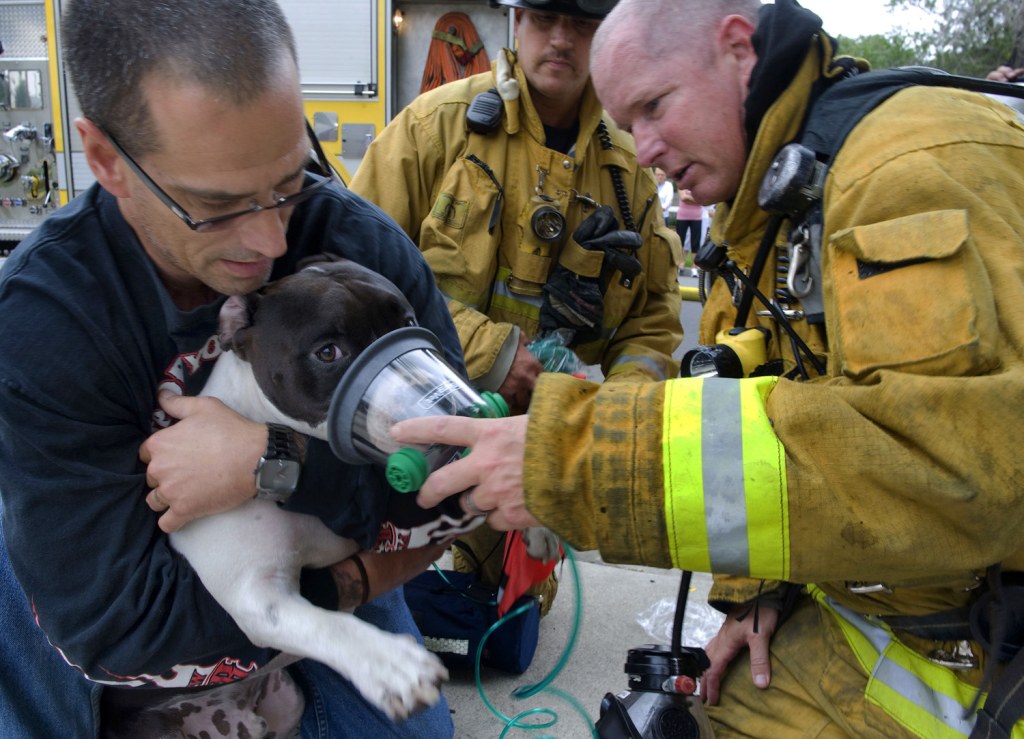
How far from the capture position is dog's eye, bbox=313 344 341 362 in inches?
75.5

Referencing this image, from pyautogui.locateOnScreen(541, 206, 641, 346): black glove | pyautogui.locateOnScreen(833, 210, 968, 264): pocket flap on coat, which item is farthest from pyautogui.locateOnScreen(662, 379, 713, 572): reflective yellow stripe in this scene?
pyautogui.locateOnScreen(541, 206, 641, 346): black glove

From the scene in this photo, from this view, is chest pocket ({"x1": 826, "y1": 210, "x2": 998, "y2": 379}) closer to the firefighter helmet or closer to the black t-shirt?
the black t-shirt

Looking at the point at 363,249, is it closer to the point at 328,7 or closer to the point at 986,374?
the point at 986,374

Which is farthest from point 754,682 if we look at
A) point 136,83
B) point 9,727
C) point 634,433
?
point 136,83

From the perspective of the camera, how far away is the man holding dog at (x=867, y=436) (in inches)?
57.7

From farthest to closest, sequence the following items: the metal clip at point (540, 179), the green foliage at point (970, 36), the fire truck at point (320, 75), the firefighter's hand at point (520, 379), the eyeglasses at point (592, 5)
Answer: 1. the green foliage at point (970, 36)
2. the fire truck at point (320, 75)
3. the metal clip at point (540, 179)
4. the eyeglasses at point (592, 5)
5. the firefighter's hand at point (520, 379)

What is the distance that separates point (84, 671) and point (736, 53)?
2.23 m

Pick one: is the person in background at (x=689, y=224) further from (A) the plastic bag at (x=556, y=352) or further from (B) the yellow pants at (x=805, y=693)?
(B) the yellow pants at (x=805, y=693)

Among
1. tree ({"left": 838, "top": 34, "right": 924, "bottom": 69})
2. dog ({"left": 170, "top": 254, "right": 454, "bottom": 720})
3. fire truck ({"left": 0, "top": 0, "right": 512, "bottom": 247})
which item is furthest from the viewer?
tree ({"left": 838, "top": 34, "right": 924, "bottom": 69})

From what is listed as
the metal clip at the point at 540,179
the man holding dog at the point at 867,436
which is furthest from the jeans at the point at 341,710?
the metal clip at the point at 540,179

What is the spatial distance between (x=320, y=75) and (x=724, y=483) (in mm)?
8755

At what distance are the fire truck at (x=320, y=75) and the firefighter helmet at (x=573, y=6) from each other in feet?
16.0

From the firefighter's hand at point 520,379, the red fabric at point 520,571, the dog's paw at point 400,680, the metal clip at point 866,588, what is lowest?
the red fabric at point 520,571

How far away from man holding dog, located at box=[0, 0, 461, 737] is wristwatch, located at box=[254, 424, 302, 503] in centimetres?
2
